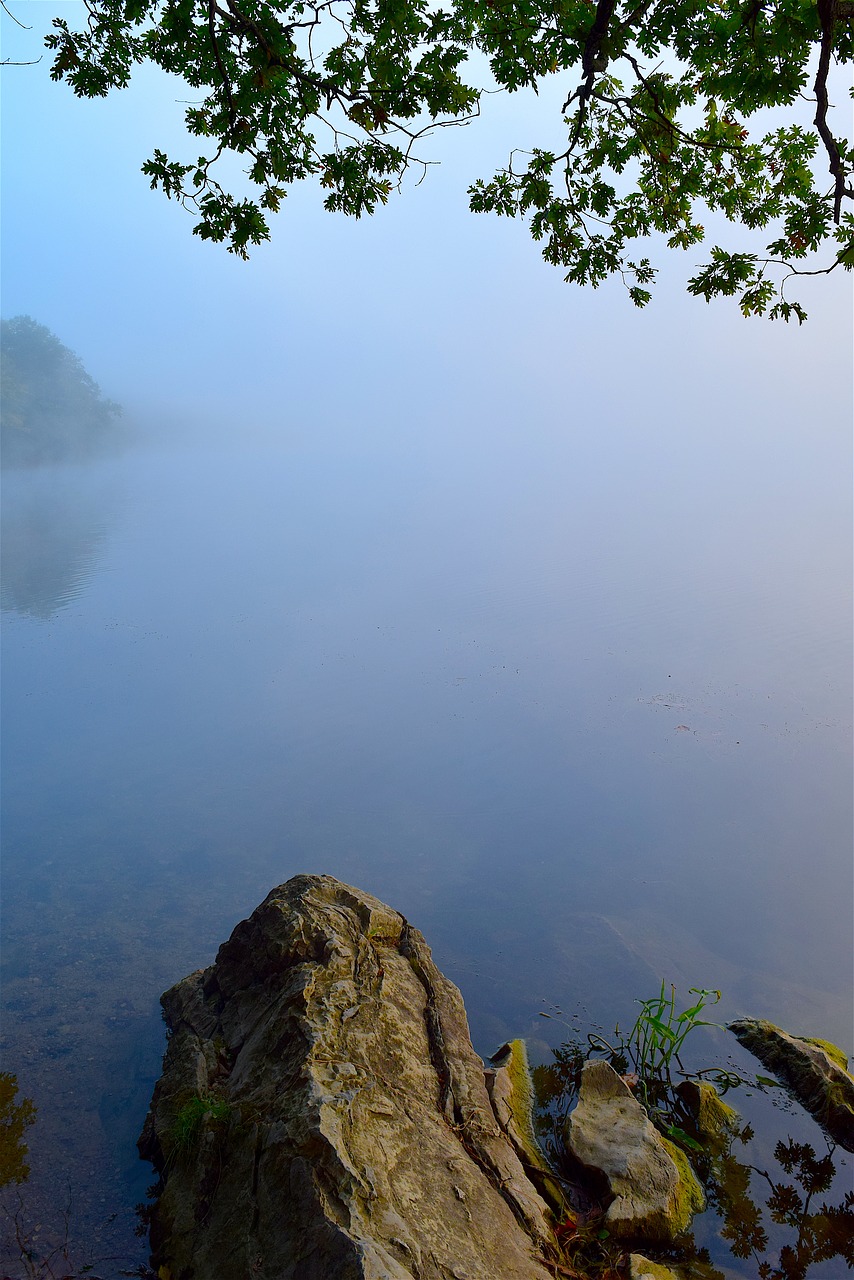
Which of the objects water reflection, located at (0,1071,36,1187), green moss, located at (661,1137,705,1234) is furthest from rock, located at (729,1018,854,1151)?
water reflection, located at (0,1071,36,1187)

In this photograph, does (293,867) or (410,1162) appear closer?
(410,1162)

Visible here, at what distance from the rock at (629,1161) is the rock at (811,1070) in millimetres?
716

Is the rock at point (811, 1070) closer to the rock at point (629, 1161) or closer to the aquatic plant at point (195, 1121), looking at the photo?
the rock at point (629, 1161)

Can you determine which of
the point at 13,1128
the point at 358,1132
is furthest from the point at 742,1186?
the point at 13,1128

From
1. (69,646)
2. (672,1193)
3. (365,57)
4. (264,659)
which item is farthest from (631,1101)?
(69,646)

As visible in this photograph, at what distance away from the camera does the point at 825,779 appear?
21.9 feet

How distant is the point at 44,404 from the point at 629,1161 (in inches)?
1544

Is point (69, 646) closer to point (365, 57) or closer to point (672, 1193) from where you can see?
point (365, 57)

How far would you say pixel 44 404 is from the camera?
35344mm

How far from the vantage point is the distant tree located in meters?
31.1

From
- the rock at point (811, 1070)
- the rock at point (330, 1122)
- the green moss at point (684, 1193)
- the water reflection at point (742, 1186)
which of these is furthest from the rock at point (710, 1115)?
the rock at point (330, 1122)

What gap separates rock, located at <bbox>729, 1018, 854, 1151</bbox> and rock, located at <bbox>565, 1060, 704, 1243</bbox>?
72cm

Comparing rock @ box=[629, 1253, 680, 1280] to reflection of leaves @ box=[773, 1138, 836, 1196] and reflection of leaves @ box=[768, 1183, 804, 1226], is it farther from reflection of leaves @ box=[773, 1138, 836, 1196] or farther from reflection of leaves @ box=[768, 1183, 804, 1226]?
reflection of leaves @ box=[773, 1138, 836, 1196]

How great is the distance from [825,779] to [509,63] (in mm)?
5798
